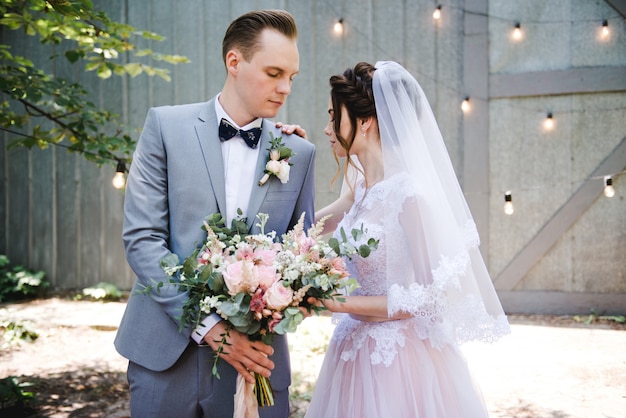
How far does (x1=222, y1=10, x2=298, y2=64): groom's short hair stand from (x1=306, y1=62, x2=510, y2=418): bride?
1.39 ft

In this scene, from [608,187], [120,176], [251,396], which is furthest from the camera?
[608,187]

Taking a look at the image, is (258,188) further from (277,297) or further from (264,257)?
(277,297)

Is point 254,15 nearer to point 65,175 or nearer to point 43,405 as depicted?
point 43,405

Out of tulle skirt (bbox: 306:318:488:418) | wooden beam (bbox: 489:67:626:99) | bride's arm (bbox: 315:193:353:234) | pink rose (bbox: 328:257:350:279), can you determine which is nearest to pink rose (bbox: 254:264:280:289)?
pink rose (bbox: 328:257:350:279)

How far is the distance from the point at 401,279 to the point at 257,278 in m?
0.74

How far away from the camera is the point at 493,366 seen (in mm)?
4785

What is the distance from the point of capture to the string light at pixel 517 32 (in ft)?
20.5

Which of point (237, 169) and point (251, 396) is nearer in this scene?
point (251, 396)

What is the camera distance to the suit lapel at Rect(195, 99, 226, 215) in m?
2.17

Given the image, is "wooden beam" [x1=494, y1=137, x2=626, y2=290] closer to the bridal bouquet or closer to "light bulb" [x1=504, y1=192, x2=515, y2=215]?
"light bulb" [x1=504, y1=192, x2=515, y2=215]

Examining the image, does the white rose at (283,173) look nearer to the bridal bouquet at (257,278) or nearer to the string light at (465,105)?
the bridal bouquet at (257,278)

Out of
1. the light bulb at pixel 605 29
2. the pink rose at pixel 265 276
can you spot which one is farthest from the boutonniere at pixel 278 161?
the light bulb at pixel 605 29

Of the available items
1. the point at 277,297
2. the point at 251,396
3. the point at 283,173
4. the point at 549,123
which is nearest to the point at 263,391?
the point at 251,396

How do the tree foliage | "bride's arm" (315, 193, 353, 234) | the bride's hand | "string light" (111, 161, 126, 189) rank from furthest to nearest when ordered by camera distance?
"string light" (111, 161, 126, 189)
the tree foliage
"bride's arm" (315, 193, 353, 234)
the bride's hand
